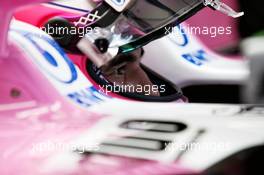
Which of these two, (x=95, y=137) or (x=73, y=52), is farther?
(x=73, y=52)

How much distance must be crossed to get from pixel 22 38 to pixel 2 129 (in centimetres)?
11

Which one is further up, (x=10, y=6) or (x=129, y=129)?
(x=10, y=6)

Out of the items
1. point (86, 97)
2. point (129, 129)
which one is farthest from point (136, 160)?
point (86, 97)

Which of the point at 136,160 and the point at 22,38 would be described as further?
the point at 22,38

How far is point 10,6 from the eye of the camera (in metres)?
0.58

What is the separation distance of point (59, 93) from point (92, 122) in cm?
7

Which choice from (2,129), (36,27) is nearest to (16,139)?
(2,129)

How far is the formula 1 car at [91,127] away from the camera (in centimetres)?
48

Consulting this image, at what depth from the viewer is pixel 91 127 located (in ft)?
1.81

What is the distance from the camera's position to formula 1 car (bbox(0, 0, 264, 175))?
0.48 m

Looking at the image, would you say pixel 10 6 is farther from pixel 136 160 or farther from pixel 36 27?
pixel 136 160

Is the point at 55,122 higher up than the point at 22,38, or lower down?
lower down

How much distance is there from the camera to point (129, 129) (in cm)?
53

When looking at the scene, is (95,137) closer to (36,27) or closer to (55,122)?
(55,122)
